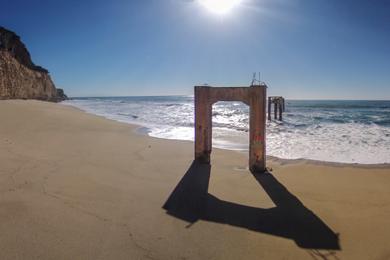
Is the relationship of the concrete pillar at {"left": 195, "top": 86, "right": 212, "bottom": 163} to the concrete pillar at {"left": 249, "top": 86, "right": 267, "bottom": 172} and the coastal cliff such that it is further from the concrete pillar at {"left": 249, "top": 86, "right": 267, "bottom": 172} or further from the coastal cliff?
the coastal cliff

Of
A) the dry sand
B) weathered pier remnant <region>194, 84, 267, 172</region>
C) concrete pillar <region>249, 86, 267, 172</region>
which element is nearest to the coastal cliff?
the dry sand

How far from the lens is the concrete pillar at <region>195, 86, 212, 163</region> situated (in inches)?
331

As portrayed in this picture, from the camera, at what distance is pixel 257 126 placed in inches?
304

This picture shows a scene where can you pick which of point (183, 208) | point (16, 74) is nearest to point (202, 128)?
point (183, 208)

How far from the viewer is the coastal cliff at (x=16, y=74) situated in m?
30.7

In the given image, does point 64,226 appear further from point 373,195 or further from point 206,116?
point 373,195

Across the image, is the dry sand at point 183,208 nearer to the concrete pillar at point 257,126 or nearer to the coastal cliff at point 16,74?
the concrete pillar at point 257,126

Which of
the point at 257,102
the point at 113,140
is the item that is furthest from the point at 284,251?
the point at 113,140

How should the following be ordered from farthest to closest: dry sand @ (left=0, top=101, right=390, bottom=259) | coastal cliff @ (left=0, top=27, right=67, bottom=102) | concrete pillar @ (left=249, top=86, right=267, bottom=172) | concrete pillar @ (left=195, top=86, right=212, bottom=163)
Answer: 1. coastal cliff @ (left=0, top=27, right=67, bottom=102)
2. concrete pillar @ (left=195, top=86, right=212, bottom=163)
3. concrete pillar @ (left=249, top=86, right=267, bottom=172)
4. dry sand @ (left=0, top=101, right=390, bottom=259)

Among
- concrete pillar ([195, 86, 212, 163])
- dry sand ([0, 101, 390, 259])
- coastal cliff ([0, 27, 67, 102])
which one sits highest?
coastal cliff ([0, 27, 67, 102])

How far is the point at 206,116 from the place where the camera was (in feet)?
27.9

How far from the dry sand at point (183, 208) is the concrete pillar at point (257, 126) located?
18.0 inches

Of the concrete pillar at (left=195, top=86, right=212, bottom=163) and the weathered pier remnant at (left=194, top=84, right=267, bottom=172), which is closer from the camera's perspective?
the weathered pier remnant at (left=194, top=84, right=267, bottom=172)

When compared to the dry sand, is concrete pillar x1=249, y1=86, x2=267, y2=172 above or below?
above
